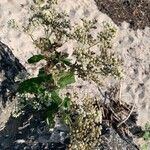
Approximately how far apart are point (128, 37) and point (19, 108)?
2192 mm

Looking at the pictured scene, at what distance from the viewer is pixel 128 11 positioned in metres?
7.29

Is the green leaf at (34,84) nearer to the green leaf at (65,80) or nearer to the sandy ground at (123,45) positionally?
the green leaf at (65,80)

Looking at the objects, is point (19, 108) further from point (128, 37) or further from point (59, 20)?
point (128, 37)

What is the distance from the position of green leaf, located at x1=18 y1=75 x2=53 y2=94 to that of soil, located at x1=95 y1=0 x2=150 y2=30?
89.1 inches

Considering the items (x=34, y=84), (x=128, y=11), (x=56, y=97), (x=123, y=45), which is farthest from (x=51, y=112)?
(x=128, y=11)

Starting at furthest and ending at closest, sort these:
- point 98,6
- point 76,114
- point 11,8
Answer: point 98,6 < point 11,8 < point 76,114

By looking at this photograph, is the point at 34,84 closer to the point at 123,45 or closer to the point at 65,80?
the point at 65,80

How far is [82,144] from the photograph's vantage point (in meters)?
4.95

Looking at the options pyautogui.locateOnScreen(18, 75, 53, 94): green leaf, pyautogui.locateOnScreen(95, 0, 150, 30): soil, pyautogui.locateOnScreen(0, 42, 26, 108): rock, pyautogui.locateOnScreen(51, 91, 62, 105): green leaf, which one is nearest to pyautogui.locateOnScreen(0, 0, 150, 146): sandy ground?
pyautogui.locateOnScreen(95, 0, 150, 30): soil

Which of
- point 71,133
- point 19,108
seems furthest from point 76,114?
point 19,108

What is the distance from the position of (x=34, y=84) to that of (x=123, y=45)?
6.91ft

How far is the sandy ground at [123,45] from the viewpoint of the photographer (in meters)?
6.43

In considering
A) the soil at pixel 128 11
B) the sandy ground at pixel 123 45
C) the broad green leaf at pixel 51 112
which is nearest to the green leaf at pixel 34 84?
the broad green leaf at pixel 51 112

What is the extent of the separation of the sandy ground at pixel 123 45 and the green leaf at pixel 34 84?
99cm
